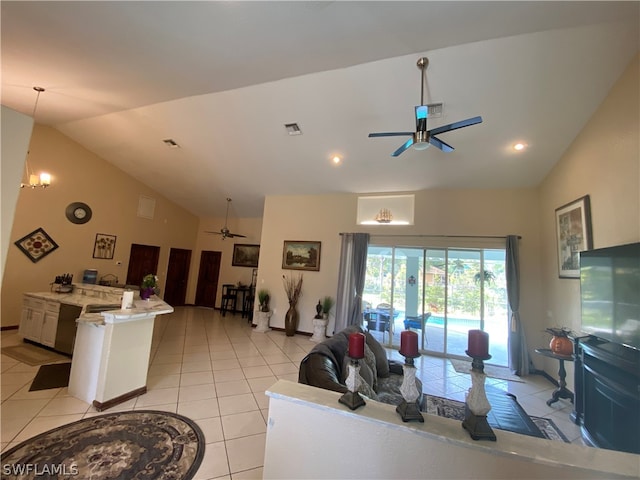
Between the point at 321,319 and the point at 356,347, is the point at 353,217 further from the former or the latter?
the point at 356,347

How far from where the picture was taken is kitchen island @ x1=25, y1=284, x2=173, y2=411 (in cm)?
264

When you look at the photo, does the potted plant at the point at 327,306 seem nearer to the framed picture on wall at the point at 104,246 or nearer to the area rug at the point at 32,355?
the area rug at the point at 32,355

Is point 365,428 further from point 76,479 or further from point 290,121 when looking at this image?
point 290,121

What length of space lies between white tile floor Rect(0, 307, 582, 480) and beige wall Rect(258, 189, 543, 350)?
3.96ft

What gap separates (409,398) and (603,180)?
3789 mm

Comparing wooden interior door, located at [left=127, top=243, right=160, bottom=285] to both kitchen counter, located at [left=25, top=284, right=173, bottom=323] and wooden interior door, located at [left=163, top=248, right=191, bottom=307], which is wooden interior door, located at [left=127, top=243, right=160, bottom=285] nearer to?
wooden interior door, located at [left=163, top=248, right=191, bottom=307]

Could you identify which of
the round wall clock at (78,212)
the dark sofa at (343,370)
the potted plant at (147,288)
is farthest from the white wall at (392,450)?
the round wall clock at (78,212)

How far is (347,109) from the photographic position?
377cm

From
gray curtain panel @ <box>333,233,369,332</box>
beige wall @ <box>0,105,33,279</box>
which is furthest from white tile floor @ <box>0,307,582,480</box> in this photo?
beige wall @ <box>0,105,33,279</box>

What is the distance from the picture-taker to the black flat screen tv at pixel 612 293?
226 centimetres

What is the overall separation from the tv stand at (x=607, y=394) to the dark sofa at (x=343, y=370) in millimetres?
1620

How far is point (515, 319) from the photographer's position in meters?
4.57

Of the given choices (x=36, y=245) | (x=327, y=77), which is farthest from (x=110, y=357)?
(x=36, y=245)

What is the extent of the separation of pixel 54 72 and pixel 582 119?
22.2ft
